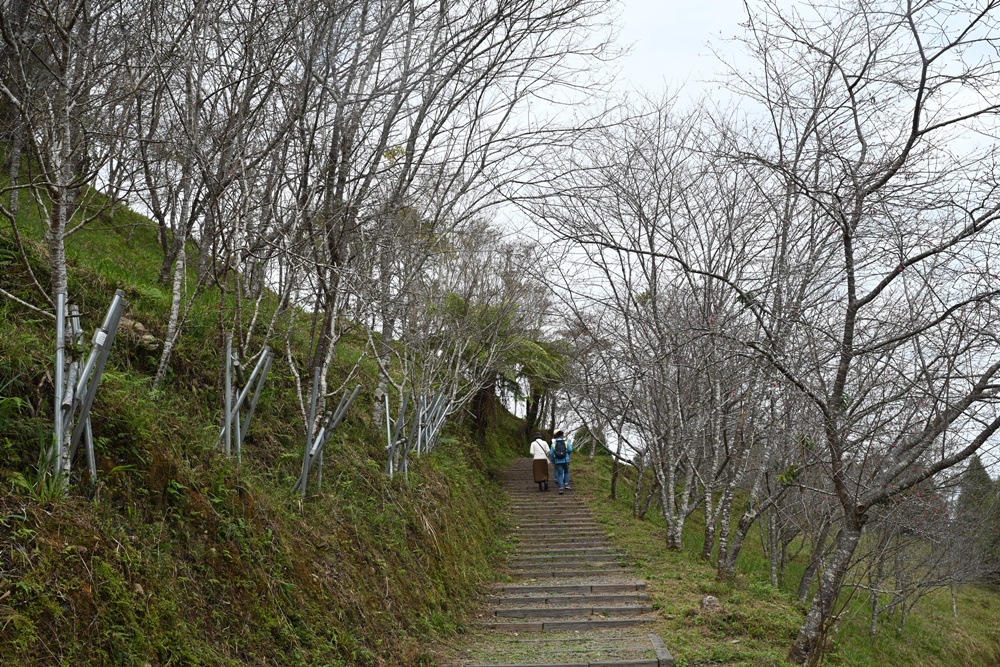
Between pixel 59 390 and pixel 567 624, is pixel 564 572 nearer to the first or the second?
pixel 567 624

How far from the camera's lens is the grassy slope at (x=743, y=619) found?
7570 mm

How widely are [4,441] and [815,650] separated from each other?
666 cm

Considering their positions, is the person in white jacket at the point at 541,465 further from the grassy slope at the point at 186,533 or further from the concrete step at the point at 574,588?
the grassy slope at the point at 186,533

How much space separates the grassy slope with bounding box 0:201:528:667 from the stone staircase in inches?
29.2

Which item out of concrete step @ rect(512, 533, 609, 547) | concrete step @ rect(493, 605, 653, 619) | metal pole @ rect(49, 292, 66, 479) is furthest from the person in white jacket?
metal pole @ rect(49, 292, 66, 479)

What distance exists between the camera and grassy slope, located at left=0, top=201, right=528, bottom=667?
3170 millimetres

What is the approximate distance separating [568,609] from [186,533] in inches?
233

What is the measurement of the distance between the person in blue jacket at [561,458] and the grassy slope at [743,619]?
30.8 inches

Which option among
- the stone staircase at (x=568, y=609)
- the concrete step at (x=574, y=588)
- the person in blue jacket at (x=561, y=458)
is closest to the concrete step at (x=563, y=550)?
the stone staircase at (x=568, y=609)

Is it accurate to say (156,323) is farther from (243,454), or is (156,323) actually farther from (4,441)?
(4,441)

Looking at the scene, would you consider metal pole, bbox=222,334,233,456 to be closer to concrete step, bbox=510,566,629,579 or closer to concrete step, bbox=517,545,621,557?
concrete step, bbox=510,566,629,579

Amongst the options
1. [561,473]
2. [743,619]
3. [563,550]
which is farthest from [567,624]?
[561,473]

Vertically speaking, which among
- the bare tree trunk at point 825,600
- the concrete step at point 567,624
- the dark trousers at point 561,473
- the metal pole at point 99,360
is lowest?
the concrete step at point 567,624

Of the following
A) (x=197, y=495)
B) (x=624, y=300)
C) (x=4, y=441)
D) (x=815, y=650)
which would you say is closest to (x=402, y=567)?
(x=197, y=495)
